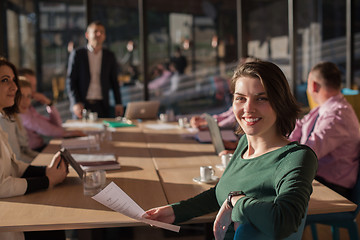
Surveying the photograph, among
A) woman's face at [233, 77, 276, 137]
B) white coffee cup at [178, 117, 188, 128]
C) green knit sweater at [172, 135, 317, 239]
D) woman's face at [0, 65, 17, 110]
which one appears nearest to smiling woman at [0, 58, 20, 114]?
woman's face at [0, 65, 17, 110]

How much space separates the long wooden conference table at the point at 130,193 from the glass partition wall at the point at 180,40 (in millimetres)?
3199

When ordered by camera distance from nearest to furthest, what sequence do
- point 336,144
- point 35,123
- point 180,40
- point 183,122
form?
point 336,144 < point 35,123 < point 183,122 < point 180,40

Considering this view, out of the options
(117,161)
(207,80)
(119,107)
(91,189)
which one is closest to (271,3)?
(207,80)

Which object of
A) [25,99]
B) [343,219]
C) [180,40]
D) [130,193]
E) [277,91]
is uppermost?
[180,40]

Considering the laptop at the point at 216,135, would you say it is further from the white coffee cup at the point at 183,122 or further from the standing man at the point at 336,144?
the white coffee cup at the point at 183,122

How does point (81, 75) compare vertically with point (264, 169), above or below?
above

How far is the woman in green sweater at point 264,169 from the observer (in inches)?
52.4

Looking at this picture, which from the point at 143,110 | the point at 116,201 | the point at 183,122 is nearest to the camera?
the point at 116,201

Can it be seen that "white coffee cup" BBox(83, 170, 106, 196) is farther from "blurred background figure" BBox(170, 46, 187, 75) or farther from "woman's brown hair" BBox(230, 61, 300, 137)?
"blurred background figure" BBox(170, 46, 187, 75)

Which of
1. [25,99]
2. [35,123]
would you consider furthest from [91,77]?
[25,99]

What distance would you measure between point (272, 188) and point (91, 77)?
14.1 ft

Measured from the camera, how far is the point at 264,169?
1.55 m

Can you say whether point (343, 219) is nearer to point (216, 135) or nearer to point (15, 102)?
point (216, 135)

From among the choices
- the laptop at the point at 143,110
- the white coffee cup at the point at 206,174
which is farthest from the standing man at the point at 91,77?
the white coffee cup at the point at 206,174
